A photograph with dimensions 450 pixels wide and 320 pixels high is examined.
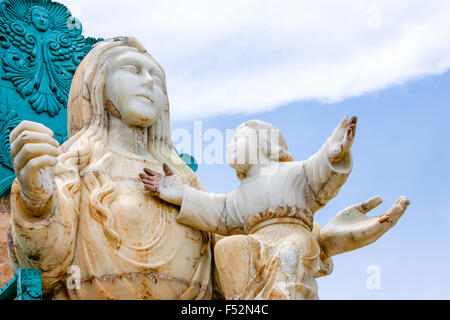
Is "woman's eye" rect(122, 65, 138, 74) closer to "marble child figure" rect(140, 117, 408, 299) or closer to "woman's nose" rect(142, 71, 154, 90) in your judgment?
"woman's nose" rect(142, 71, 154, 90)

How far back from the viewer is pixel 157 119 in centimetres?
706

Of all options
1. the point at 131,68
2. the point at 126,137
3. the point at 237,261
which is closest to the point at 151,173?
the point at 126,137

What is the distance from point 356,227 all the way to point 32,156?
233 centimetres

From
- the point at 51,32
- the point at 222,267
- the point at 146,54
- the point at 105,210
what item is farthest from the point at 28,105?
the point at 222,267

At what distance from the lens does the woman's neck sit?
22.4 ft

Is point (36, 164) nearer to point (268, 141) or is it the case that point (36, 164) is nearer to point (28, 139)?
point (28, 139)

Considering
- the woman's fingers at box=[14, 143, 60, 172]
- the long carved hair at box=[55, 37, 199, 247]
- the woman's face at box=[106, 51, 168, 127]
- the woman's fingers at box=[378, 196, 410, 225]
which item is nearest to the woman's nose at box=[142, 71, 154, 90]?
the woman's face at box=[106, 51, 168, 127]

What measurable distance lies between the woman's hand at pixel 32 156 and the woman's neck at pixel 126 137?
119 centimetres

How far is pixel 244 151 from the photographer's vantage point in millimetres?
6512

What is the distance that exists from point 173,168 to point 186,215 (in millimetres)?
536

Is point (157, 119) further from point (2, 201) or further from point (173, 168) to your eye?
point (2, 201)

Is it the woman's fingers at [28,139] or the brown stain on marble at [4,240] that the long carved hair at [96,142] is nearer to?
the woman's fingers at [28,139]

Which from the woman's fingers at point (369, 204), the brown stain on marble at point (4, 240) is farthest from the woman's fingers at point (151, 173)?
the brown stain on marble at point (4, 240)

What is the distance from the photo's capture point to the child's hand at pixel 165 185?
652 centimetres
